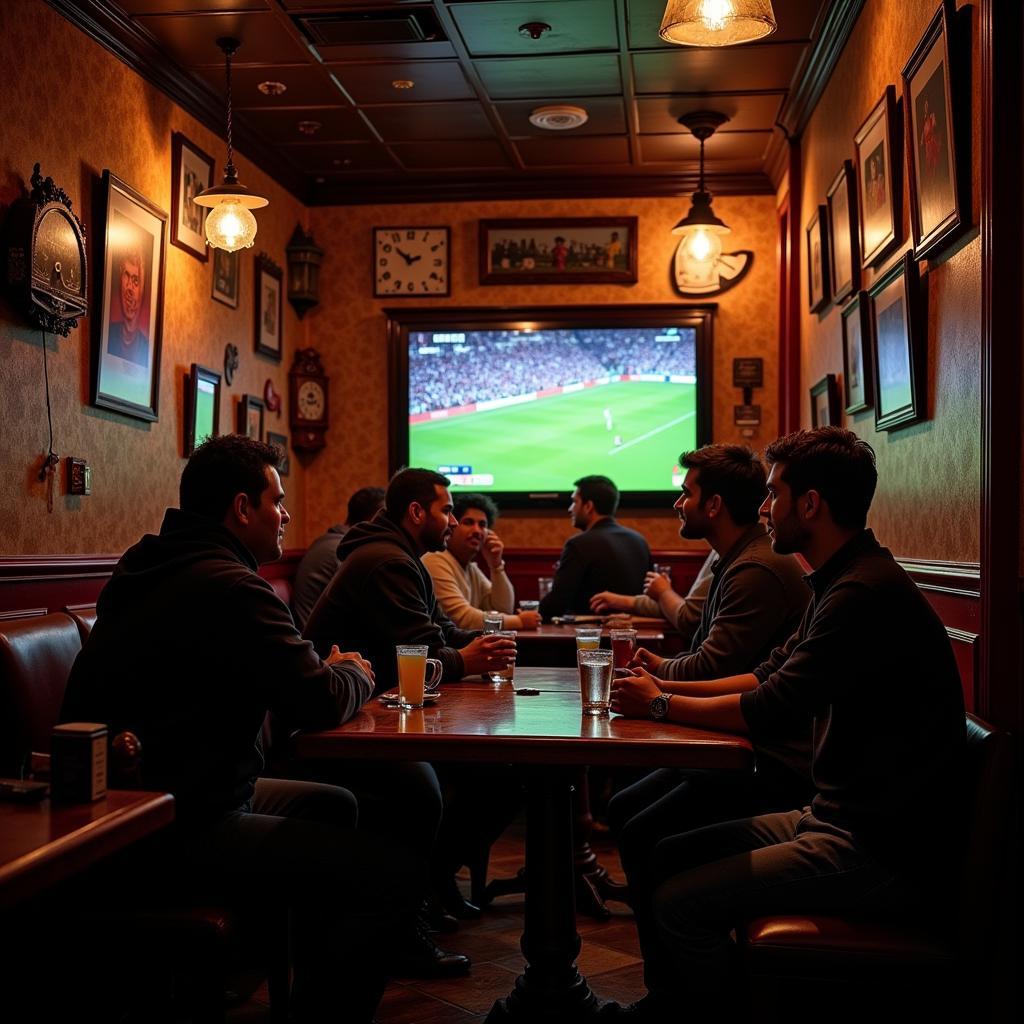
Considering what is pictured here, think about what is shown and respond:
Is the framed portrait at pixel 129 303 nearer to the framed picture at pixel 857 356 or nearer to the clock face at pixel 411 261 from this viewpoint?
the clock face at pixel 411 261

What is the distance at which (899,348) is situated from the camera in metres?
3.54

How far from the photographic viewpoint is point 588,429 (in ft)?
23.2

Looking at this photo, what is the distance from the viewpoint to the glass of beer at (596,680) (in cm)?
259

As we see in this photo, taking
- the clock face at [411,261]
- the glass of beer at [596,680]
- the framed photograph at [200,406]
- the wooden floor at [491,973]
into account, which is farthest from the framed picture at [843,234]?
the framed photograph at [200,406]

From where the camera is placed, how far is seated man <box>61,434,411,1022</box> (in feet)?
7.25

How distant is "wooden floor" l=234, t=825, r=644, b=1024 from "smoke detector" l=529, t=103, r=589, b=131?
3795 millimetres

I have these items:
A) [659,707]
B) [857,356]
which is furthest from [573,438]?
[659,707]

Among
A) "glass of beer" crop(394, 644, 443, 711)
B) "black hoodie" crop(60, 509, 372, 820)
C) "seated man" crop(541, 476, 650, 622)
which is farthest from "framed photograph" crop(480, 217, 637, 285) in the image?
"black hoodie" crop(60, 509, 372, 820)

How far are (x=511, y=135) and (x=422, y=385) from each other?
164 cm

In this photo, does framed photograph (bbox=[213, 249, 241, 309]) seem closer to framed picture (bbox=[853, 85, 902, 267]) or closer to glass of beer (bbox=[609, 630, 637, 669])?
framed picture (bbox=[853, 85, 902, 267])

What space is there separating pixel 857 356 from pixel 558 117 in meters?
2.36

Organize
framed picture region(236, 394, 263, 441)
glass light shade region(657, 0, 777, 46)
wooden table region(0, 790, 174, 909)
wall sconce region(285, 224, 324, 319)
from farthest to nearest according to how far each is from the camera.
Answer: wall sconce region(285, 224, 324, 319) < framed picture region(236, 394, 263, 441) < glass light shade region(657, 0, 777, 46) < wooden table region(0, 790, 174, 909)

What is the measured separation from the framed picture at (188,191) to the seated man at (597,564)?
7.22ft

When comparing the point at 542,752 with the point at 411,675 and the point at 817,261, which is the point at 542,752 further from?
the point at 817,261
